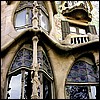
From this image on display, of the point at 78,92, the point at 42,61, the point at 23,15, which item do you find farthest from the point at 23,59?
the point at 23,15

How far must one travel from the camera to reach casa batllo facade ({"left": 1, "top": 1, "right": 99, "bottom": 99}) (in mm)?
7855

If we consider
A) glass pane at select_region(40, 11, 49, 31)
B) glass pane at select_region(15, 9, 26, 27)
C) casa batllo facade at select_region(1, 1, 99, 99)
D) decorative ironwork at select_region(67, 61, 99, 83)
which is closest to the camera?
casa batllo facade at select_region(1, 1, 99, 99)

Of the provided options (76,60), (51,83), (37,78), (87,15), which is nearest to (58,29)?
(87,15)

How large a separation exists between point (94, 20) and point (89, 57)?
3754mm

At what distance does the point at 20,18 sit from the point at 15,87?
130 inches

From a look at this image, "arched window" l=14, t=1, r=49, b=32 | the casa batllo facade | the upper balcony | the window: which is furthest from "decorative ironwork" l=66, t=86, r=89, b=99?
the upper balcony

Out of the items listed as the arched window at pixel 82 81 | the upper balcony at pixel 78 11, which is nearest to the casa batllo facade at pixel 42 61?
the arched window at pixel 82 81

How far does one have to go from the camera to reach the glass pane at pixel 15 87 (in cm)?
773

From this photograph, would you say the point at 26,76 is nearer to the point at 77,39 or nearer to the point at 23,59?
the point at 23,59

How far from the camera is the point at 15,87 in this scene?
7898mm

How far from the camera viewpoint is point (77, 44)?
30.5 ft

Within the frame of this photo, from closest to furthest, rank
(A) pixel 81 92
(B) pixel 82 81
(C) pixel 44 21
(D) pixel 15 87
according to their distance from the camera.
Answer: (D) pixel 15 87 < (A) pixel 81 92 < (B) pixel 82 81 < (C) pixel 44 21

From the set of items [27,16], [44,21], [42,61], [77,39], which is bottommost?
[42,61]

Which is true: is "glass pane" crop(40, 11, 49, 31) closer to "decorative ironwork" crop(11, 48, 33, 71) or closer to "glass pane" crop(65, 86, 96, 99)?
"decorative ironwork" crop(11, 48, 33, 71)
